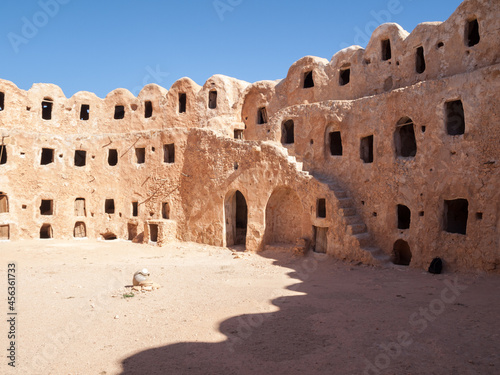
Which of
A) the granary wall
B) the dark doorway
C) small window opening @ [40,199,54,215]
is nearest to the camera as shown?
the granary wall

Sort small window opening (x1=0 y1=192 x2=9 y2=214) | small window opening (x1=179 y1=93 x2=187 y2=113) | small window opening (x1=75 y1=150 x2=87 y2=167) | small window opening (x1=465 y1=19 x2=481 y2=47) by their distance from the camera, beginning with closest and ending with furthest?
small window opening (x1=465 y1=19 x2=481 y2=47) → small window opening (x1=0 y1=192 x2=9 y2=214) → small window opening (x1=75 y1=150 x2=87 y2=167) → small window opening (x1=179 y1=93 x2=187 y2=113)

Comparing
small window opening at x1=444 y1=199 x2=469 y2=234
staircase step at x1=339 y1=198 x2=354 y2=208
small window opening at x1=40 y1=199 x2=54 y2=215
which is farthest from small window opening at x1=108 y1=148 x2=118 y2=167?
small window opening at x1=444 y1=199 x2=469 y2=234

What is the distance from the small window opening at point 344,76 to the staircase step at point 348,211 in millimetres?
8893

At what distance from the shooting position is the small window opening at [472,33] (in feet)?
52.2

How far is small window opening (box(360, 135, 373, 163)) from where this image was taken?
1784 centimetres

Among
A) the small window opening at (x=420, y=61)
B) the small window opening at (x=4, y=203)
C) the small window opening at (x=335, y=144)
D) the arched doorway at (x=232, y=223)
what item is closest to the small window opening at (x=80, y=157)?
the small window opening at (x=4, y=203)

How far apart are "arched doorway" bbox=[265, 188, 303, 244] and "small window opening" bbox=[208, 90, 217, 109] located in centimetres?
1232

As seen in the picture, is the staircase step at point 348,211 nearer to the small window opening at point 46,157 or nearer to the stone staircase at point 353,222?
the stone staircase at point 353,222

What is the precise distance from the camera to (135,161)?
2555 cm

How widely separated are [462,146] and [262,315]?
9.99 meters

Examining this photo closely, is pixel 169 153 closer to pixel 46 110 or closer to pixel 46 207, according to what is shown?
pixel 46 207

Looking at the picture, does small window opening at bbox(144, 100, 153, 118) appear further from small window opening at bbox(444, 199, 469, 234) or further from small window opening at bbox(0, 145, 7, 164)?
small window opening at bbox(444, 199, 469, 234)

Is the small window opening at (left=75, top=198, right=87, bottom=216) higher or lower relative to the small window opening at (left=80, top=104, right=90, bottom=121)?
lower

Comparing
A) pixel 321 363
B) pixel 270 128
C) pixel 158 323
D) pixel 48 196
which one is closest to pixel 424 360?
pixel 321 363
